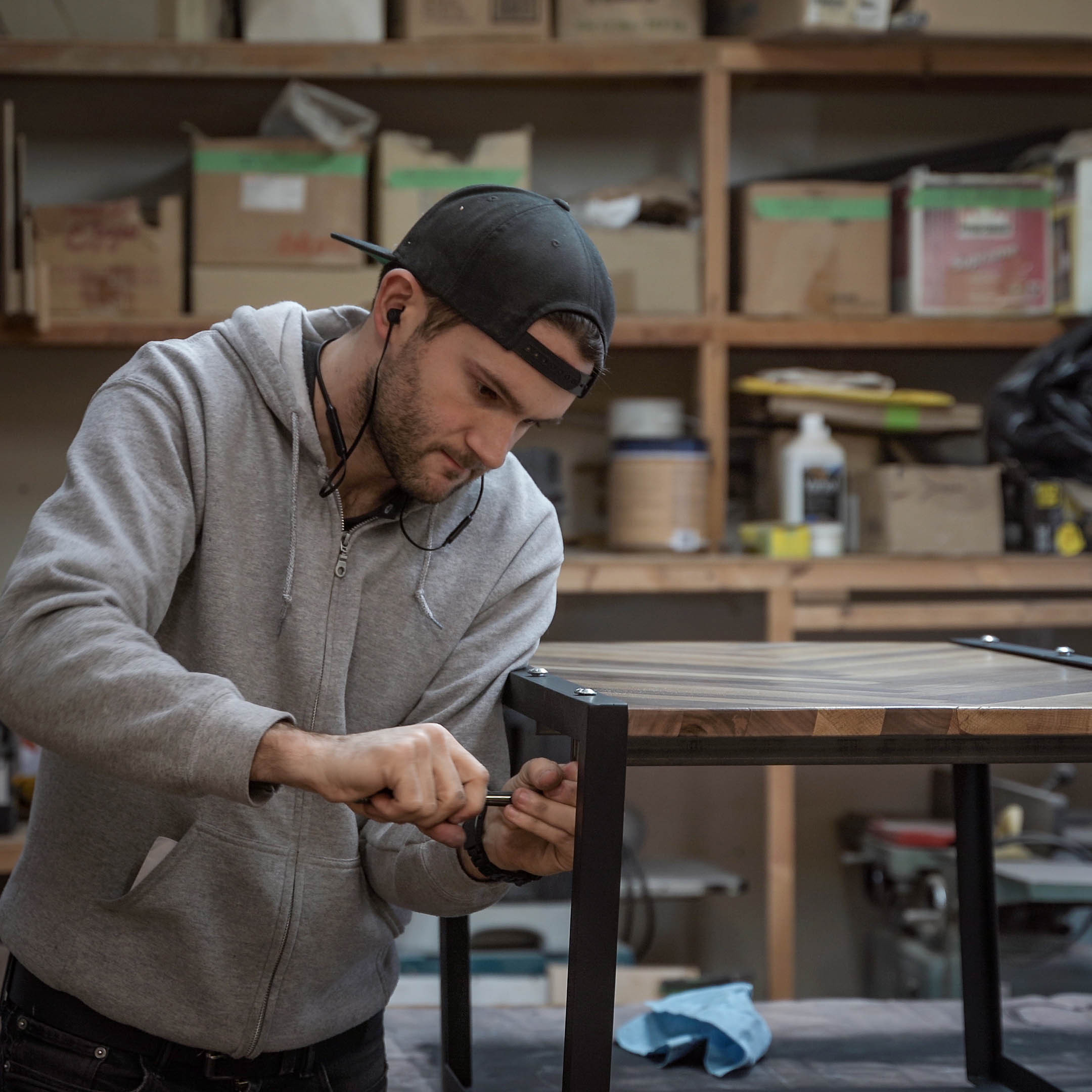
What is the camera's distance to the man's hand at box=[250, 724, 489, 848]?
797 mm

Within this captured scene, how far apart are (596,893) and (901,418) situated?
83.8 inches

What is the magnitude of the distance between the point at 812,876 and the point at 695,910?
0.32 meters

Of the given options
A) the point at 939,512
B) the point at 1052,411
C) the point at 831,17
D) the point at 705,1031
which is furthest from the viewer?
the point at 939,512

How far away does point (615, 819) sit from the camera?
86 centimetres

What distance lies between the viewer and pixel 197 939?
1093 mm

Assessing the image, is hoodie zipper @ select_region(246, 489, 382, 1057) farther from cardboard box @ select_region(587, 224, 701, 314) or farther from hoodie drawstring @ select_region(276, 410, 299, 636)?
cardboard box @ select_region(587, 224, 701, 314)

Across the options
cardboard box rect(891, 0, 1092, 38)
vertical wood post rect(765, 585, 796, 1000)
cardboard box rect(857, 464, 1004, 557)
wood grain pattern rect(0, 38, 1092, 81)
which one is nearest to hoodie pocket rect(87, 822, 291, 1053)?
vertical wood post rect(765, 585, 796, 1000)

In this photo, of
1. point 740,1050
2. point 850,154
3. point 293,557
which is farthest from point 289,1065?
point 850,154

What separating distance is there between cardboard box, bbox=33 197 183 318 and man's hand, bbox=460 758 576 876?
1.88m

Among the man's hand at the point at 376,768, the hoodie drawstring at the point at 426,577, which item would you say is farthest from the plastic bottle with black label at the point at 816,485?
the man's hand at the point at 376,768

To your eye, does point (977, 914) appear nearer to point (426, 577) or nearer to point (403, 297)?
point (426, 577)

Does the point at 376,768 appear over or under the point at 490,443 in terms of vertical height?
under

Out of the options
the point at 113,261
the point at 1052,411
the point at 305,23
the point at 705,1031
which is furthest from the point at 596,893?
the point at 305,23

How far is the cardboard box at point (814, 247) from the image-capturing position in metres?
2.72
